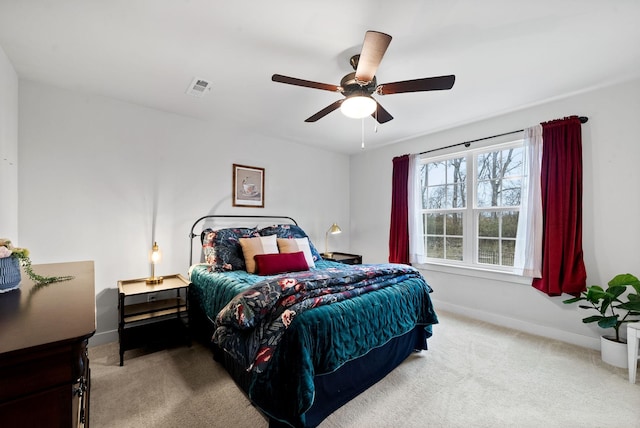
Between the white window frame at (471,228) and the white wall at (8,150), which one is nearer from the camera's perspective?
the white wall at (8,150)

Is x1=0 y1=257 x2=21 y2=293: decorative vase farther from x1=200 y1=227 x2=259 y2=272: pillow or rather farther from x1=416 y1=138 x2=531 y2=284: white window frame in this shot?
x1=416 y1=138 x2=531 y2=284: white window frame

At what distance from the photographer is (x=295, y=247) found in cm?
324

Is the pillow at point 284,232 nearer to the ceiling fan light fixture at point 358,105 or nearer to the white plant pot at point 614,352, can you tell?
the ceiling fan light fixture at point 358,105

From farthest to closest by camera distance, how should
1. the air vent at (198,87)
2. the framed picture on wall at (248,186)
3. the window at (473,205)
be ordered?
the framed picture on wall at (248,186)
the window at (473,205)
the air vent at (198,87)

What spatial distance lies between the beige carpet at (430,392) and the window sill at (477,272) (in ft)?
2.27

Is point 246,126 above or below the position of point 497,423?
above

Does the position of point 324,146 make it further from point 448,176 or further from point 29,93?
point 29,93

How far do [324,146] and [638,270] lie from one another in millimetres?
3826

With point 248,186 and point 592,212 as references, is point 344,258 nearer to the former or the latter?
point 248,186

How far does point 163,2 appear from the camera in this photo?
160cm

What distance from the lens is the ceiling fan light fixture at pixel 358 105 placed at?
6.73ft

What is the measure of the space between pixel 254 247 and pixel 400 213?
2.26 meters

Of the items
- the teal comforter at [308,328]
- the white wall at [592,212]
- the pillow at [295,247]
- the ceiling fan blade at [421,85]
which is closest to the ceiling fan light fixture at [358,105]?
the ceiling fan blade at [421,85]

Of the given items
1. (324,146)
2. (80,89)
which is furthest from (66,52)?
(324,146)
